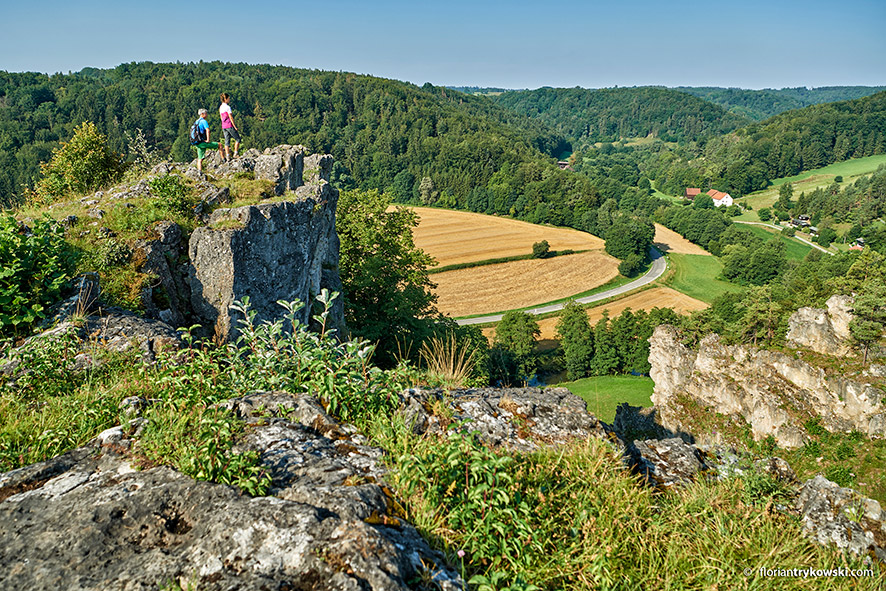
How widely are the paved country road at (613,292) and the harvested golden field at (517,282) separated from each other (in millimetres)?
1630

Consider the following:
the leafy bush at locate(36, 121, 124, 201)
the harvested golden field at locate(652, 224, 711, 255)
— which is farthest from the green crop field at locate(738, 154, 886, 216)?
the leafy bush at locate(36, 121, 124, 201)

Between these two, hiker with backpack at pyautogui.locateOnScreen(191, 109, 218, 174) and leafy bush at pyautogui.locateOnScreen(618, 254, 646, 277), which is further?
leafy bush at pyautogui.locateOnScreen(618, 254, 646, 277)

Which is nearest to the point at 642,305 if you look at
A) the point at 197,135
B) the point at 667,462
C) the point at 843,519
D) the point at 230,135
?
the point at 230,135

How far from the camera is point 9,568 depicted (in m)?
2.96

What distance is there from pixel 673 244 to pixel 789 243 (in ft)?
89.7

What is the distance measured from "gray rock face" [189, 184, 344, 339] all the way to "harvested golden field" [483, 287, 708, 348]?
4168 cm

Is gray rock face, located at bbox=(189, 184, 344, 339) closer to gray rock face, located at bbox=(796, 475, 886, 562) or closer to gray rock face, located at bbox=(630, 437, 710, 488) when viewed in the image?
gray rock face, located at bbox=(630, 437, 710, 488)

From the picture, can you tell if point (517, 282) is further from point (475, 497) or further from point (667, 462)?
point (475, 497)

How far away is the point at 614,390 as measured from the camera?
4509 centimetres

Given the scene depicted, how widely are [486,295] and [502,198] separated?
6282cm

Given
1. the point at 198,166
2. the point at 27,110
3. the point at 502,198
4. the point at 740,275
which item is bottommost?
the point at 740,275

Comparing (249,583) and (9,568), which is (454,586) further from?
(9,568)

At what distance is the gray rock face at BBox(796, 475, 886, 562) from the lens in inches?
181

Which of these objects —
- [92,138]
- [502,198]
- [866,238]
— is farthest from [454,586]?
[866,238]
